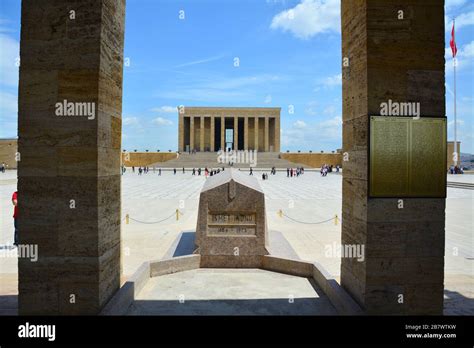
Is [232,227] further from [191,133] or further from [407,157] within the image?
[191,133]

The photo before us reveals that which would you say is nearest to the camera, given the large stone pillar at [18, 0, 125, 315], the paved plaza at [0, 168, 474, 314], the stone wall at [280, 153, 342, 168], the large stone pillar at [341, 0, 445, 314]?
the large stone pillar at [18, 0, 125, 315]

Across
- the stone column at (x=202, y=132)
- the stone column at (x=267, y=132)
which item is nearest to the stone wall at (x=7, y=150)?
the stone column at (x=202, y=132)

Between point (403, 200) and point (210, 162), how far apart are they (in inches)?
2137

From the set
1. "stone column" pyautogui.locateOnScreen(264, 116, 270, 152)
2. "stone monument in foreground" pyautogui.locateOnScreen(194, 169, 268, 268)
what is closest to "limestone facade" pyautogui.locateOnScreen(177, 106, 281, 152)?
"stone column" pyautogui.locateOnScreen(264, 116, 270, 152)

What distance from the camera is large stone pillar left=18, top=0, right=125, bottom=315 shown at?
4.04 metres

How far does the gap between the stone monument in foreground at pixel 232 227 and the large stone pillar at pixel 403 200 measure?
287 centimetres

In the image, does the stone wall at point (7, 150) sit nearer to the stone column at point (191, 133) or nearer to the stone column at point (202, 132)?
the stone column at point (191, 133)

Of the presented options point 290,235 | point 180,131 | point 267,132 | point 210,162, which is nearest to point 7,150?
point 180,131

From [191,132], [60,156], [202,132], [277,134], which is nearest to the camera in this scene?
[60,156]

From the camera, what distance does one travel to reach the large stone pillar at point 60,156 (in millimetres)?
4043

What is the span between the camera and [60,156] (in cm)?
405

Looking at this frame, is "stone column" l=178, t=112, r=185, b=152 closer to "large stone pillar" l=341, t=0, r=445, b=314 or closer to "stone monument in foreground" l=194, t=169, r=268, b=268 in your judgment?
"stone monument in foreground" l=194, t=169, r=268, b=268

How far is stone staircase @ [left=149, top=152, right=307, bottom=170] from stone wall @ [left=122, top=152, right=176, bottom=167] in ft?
11.7

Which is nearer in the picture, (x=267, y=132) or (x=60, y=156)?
(x=60, y=156)
